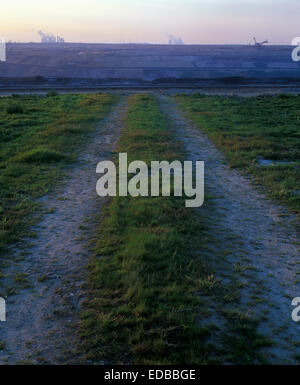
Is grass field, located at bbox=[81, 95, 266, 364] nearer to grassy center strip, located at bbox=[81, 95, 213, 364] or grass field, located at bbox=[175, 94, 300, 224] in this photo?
grassy center strip, located at bbox=[81, 95, 213, 364]

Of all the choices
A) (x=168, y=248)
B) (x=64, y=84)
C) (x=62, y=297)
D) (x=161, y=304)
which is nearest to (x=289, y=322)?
(x=161, y=304)

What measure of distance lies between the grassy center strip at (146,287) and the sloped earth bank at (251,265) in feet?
0.90

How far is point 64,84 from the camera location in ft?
145

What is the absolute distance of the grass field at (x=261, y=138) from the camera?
8.48 metres

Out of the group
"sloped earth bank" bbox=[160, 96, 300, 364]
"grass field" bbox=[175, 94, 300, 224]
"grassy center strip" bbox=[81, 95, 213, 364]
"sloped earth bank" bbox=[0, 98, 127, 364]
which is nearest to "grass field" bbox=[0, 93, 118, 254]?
"sloped earth bank" bbox=[0, 98, 127, 364]

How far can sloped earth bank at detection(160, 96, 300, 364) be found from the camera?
3.64 meters

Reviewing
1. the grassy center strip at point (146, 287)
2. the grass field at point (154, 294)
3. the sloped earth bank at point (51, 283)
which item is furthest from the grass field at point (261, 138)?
the sloped earth bank at point (51, 283)

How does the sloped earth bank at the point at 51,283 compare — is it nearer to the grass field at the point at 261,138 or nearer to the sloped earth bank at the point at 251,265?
the sloped earth bank at the point at 251,265

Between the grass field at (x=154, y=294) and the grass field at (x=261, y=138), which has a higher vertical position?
the grass field at (x=261, y=138)

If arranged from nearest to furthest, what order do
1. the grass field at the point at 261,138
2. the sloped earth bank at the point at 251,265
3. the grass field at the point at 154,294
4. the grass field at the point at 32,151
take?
the grass field at the point at 154,294, the sloped earth bank at the point at 251,265, the grass field at the point at 32,151, the grass field at the point at 261,138

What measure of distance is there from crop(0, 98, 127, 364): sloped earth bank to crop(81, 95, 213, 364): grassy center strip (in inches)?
8.4

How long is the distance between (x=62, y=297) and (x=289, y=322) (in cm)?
249

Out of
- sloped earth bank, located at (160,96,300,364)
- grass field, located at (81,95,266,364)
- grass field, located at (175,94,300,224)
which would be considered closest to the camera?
grass field, located at (81,95,266,364)

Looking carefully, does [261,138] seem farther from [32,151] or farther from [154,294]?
[154,294]
